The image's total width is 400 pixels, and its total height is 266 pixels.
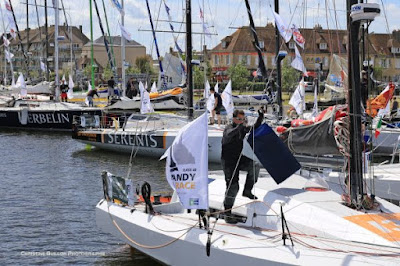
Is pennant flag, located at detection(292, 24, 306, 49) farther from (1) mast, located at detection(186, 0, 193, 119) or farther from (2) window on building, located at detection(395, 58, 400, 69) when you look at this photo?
(2) window on building, located at detection(395, 58, 400, 69)

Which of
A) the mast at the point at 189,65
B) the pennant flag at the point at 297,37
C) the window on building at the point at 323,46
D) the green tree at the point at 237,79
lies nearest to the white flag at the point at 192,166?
the mast at the point at 189,65

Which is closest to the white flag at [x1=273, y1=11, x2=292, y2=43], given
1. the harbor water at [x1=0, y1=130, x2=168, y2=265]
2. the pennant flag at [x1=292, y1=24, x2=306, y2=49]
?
the pennant flag at [x1=292, y1=24, x2=306, y2=49]

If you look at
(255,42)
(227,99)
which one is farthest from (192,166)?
(255,42)

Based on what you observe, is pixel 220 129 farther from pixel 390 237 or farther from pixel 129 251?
pixel 390 237

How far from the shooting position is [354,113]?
10.4m

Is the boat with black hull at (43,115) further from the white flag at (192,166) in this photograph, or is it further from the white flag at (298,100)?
the white flag at (192,166)

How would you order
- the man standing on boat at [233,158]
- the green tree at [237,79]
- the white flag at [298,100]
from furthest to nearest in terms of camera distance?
the green tree at [237,79], the white flag at [298,100], the man standing on boat at [233,158]

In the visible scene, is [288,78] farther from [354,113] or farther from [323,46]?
[354,113]

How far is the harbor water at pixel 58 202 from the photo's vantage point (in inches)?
503

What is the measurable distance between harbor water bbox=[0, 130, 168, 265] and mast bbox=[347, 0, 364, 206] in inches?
155

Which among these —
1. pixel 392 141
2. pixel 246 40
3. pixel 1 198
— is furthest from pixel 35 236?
pixel 246 40

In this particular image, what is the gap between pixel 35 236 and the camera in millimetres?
14062

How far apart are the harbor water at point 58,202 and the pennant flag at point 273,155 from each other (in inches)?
109

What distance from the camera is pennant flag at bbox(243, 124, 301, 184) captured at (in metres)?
11.4
